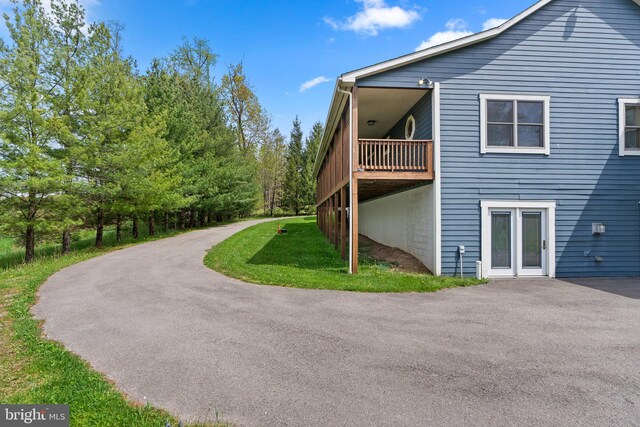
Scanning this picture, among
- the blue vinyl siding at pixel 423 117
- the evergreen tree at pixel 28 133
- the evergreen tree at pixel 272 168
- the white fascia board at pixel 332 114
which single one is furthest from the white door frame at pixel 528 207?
the evergreen tree at pixel 272 168

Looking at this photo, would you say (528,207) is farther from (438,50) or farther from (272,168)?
Answer: (272,168)

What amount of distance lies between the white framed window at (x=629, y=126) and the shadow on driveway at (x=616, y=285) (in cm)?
335

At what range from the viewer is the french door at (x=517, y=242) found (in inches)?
330

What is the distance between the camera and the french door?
8.38m

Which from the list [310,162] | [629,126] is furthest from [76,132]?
[310,162]

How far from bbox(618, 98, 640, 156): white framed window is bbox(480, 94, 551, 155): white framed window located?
200cm

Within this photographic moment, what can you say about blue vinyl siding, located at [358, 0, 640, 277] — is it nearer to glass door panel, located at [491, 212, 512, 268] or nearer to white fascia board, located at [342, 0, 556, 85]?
white fascia board, located at [342, 0, 556, 85]

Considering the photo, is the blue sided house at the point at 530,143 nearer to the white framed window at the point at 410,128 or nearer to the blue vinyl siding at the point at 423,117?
the blue vinyl siding at the point at 423,117

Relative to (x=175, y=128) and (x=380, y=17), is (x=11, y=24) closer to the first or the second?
(x=175, y=128)

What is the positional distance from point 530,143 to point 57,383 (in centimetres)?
1042

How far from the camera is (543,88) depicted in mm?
8570

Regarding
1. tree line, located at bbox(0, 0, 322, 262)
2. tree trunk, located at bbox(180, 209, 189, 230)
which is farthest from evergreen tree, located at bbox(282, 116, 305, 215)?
tree line, located at bbox(0, 0, 322, 262)

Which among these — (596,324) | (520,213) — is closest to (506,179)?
(520,213)

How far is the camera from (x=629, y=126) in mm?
8688
